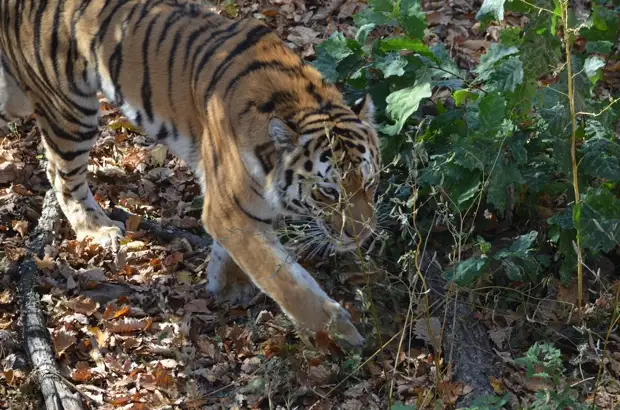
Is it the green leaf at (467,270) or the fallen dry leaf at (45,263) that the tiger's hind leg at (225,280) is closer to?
the fallen dry leaf at (45,263)

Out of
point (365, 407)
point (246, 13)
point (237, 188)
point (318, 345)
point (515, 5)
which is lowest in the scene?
point (365, 407)

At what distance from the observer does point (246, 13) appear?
6727mm

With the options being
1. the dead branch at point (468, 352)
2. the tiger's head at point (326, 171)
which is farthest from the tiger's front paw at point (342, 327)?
the dead branch at point (468, 352)

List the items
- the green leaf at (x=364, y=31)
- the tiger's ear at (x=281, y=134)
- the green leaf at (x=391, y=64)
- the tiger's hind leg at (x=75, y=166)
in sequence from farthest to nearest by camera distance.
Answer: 1. the tiger's hind leg at (x=75, y=166)
2. the green leaf at (x=364, y=31)
3. the green leaf at (x=391, y=64)
4. the tiger's ear at (x=281, y=134)

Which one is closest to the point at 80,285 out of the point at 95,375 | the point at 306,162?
the point at 95,375

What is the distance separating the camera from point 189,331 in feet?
14.2

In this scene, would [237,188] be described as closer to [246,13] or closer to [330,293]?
[330,293]

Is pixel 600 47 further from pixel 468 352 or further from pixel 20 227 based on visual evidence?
pixel 20 227

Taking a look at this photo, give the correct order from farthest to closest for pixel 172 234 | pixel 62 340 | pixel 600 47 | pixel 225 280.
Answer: pixel 172 234 → pixel 225 280 → pixel 62 340 → pixel 600 47

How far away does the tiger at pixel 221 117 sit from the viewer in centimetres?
378

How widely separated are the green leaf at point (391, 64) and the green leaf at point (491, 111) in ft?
1.76

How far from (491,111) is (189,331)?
6.29 feet

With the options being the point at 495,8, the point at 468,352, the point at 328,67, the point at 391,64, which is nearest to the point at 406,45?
the point at 391,64

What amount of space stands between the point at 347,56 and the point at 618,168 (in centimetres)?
164
